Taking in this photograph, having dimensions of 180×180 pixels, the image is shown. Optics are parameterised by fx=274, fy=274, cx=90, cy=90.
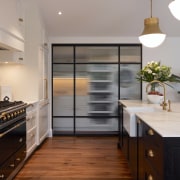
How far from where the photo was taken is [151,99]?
428 centimetres

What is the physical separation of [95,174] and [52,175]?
0.59 meters

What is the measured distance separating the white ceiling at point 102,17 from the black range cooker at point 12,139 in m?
2.26

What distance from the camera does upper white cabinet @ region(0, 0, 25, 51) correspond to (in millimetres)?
3465

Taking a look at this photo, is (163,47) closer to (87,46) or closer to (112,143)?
(87,46)

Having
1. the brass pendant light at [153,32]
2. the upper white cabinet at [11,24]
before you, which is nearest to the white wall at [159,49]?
the upper white cabinet at [11,24]

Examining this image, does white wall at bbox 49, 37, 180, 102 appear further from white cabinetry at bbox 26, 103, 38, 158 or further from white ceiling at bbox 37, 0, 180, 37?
white cabinetry at bbox 26, 103, 38, 158

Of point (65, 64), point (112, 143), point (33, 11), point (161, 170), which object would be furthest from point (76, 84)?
point (161, 170)

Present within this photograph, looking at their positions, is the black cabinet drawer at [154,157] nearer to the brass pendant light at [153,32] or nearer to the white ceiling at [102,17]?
the brass pendant light at [153,32]

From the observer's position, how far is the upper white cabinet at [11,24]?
11.4 feet

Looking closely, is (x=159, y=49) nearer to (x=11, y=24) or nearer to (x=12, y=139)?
(x=11, y=24)

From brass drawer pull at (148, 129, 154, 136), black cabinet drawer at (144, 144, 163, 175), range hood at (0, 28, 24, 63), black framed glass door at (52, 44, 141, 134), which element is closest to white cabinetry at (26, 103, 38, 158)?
range hood at (0, 28, 24, 63)

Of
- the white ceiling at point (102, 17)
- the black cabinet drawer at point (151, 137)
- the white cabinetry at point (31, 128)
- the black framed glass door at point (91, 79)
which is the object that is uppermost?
the white ceiling at point (102, 17)

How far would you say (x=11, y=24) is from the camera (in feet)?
12.7

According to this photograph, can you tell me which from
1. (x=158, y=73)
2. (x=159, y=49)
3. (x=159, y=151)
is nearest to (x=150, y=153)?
(x=159, y=151)
